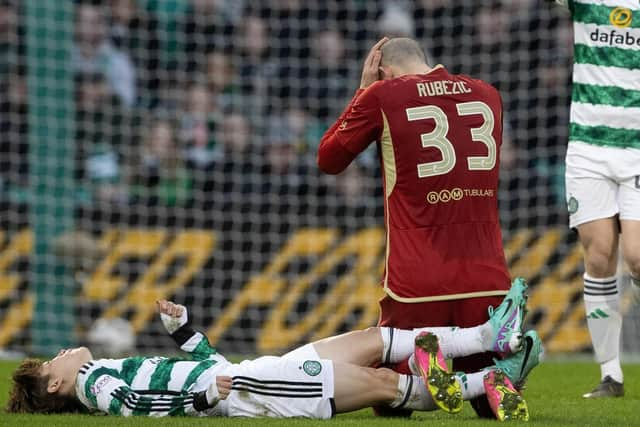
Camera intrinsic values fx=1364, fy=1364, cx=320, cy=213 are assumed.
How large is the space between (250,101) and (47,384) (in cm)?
683

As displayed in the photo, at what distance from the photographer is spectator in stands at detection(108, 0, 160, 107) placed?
40.1 feet

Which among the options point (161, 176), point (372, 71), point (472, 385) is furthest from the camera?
point (161, 176)

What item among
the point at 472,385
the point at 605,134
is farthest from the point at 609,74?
the point at 472,385

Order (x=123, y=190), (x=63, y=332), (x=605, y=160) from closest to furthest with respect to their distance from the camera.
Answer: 1. (x=605, y=160)
2. (x=63, y=332)
3. (x=123, y=190)

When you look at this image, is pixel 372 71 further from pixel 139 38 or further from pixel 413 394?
pixel 139 38

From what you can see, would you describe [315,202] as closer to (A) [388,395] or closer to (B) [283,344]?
(B) [283,344]

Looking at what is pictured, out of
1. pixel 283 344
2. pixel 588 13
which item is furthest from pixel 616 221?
pixel 283 344

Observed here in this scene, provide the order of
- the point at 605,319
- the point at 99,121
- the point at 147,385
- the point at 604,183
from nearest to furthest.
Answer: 1. the point at 147,385
2. the point at 604,183
3. the point at 605,319
4. the point at 99,121

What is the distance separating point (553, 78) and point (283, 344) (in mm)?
3538

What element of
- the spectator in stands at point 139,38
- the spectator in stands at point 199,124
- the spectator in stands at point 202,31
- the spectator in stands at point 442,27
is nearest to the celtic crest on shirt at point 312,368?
the spectator in stands at point 199,124

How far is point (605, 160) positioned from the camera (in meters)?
6.52

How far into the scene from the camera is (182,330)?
569cm

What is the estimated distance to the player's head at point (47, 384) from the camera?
5602 mm

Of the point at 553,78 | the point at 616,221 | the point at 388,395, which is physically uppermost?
the point at 553,78
